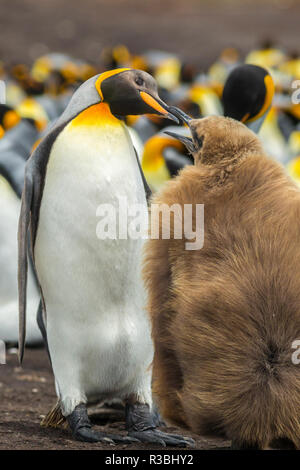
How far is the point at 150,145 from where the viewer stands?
5.91 metres

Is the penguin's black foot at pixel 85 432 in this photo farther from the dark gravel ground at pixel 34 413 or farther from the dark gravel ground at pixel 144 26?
the dark gravel ground at pixel 144 26

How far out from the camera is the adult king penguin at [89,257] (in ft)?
9.73

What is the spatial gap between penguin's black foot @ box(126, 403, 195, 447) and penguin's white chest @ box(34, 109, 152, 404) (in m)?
0.14

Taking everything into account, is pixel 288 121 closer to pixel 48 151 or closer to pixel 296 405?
pixel 48 151

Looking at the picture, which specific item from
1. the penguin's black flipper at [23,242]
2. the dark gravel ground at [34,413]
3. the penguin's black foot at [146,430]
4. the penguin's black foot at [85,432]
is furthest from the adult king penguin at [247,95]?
the penguin's black foot at [85,432]

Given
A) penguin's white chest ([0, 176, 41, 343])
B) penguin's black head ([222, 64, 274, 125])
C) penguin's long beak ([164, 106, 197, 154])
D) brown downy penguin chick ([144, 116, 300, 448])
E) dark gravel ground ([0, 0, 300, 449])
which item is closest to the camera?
brown downy penguin chick ([144, 116, 300, 448])

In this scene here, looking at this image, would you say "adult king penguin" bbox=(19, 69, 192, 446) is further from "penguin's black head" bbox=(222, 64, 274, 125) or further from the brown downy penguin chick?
"penguin's black head" bbox=(222, 64, 274, 125)

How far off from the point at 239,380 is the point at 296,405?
0.16 m

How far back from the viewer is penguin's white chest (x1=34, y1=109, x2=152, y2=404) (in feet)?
9.72

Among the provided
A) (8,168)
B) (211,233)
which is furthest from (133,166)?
(8,168)

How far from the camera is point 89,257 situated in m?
2.98

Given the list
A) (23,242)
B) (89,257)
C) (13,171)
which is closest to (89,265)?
(89,257)

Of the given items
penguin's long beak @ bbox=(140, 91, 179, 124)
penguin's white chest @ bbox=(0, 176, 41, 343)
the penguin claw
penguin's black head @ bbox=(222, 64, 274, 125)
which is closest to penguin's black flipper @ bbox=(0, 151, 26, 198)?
penguin's white chest @ bbox=(0, 176, 41, 343)

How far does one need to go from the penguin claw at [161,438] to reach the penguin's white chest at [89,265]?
0.65 feet
